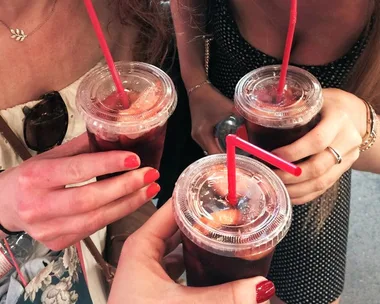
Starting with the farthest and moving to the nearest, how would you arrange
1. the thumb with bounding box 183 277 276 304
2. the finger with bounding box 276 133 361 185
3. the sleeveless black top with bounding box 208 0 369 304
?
the sleeveless black top with bounding box 208 0 369 304
the finger with bounding box 276 133 361 185
the thumb with bounding box 183 277 276 304

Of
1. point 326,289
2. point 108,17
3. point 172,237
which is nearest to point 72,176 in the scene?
point 172,237

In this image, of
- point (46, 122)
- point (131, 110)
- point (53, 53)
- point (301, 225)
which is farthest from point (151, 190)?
point (301, 225)

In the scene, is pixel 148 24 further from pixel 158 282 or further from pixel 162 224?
pixel 158 282

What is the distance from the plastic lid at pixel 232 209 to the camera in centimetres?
71

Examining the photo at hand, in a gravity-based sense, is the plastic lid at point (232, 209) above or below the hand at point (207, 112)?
above

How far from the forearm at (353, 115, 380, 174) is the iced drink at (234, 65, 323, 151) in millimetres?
293

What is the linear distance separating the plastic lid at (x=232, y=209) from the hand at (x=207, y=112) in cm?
40

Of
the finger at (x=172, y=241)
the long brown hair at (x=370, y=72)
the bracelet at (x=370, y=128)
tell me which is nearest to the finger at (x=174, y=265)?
the finger at (x=172, y=241)

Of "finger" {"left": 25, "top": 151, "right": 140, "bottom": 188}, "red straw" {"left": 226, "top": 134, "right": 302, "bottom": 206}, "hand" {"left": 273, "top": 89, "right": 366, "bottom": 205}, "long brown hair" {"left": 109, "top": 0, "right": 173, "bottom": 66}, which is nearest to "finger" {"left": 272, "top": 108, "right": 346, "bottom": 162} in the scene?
"hand" {"left": 273, "top": 89, "right": 366, "bottom": 205}

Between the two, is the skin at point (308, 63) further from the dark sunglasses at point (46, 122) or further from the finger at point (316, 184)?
the dark sunglasses at point (46, 122)

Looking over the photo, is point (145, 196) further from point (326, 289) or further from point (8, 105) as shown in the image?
point (326, 289)

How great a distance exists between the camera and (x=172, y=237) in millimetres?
845

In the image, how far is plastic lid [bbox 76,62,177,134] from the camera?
0.85 metres

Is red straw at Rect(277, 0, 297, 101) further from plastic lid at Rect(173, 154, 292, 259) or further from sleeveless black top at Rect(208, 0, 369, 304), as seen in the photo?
sleeveless black top at Rect(208, 0, 369, 304)
